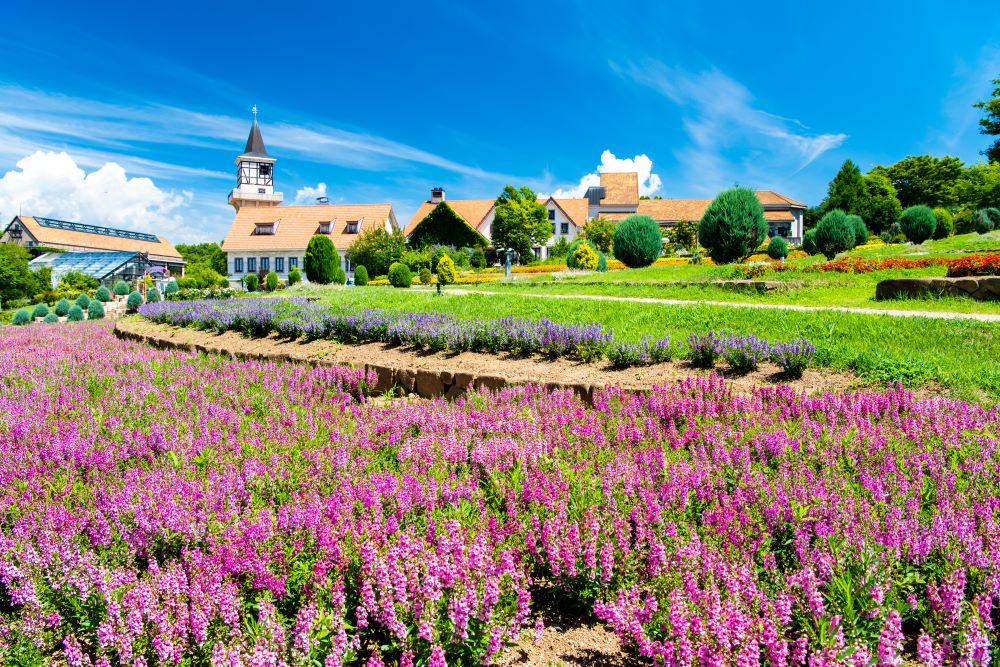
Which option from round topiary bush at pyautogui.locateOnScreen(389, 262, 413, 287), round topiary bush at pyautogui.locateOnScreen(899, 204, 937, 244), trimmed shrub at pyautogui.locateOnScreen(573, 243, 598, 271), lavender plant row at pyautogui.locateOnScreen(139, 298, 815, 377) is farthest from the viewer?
round topiary bush at pyautogui.locateOnScreen(899, 204, 937, 244)

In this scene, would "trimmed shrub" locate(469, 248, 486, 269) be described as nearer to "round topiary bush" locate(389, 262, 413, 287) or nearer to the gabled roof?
"round topiary bush" locate(389, 262, 413, 287)

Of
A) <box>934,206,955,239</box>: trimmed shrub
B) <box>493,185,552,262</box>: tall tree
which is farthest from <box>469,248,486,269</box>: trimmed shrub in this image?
<box>934,206,955,239</box>: trimmed shrub

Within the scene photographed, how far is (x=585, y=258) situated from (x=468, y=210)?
36.3m

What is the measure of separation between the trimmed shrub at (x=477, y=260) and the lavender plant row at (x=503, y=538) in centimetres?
4662

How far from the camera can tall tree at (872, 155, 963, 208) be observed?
6469cm

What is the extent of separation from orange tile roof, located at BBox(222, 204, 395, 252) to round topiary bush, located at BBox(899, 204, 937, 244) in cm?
4285

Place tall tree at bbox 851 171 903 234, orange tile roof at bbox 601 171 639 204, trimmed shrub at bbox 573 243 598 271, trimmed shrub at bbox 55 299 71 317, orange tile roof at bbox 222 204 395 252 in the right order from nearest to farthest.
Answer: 1. trimmed shrub at bbox 55 299 71 317
2. trimmed shrub at bbox 573 243 598 271
3. orange tile roof at bbox 222 204 395 252
4. tall tree at bbox 851 171 903 234
5. orange tile roof at bbox 601 171 639 204

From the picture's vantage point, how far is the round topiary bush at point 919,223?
123 feet

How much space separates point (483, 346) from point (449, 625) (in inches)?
226

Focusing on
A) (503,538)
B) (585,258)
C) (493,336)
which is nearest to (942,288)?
(493,336)

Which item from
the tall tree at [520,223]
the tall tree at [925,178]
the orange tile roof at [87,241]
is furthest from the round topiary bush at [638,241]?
the orange tile roof at [87,241]

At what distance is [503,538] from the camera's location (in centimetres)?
260

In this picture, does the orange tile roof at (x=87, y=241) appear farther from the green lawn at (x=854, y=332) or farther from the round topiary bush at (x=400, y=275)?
the green lawn at (x=854, y=332)

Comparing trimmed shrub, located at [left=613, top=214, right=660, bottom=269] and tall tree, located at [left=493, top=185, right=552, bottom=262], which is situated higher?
tall tree, located at [left=493, top=185, right=552, bottom=262]
